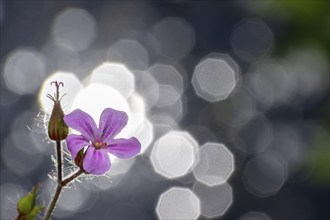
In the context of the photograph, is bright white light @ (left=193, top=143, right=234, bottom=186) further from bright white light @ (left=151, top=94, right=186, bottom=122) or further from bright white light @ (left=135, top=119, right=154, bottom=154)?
bright white light @ (left=135, top=119, right=154, bottom=154)

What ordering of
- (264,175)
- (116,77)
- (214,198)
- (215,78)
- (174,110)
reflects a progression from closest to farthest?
(214,198) → (264,175) → (174,110) → (215,78) → (116,77)

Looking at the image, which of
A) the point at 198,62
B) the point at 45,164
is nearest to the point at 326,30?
the point at 45,164

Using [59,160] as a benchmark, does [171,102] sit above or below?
below

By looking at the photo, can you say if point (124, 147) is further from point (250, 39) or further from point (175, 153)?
point (250, 39)

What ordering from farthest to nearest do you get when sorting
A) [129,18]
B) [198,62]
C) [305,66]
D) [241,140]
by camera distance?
[129,18]
[198,62]
[241,140]
[305,66]

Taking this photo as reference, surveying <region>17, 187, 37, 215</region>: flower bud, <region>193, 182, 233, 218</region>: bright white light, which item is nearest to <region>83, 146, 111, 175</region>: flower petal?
<region>17, 187, 37, 215</region>: flower bud

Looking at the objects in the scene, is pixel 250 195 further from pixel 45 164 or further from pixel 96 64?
pixel 96 64

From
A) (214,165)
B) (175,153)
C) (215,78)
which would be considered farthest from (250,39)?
(214,165)
